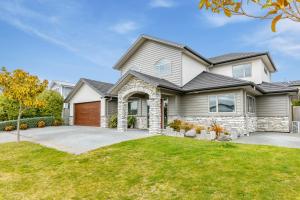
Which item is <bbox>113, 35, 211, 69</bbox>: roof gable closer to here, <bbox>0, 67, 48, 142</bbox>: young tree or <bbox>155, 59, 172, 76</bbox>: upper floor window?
<bbox>155, 59, 172, 76</bbox>: upper floor window

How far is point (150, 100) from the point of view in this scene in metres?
13.8

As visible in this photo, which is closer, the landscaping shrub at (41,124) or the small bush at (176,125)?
the small bush at (176,125)

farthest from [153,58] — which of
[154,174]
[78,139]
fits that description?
[154,174]

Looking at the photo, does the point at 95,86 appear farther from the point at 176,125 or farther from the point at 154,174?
the point at 154,174

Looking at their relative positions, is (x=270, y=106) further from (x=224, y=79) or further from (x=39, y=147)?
(x=39, y=147)

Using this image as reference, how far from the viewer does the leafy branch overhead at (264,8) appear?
1520mm

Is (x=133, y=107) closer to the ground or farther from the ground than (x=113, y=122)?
farther from the ground

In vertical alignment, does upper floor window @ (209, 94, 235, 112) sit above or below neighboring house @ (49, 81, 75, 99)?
below

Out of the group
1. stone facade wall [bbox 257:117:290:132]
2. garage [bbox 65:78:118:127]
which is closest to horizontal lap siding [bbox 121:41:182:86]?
garage [bbox 65:78:118:127]

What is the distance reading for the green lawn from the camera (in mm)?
4676

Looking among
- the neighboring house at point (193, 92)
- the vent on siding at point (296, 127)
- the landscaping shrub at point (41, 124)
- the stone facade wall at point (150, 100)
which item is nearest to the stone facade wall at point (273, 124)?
the neighboring house at point (193, 92)

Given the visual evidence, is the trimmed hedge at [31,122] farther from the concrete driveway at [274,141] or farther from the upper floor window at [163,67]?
the concrete driveway at [274,141]

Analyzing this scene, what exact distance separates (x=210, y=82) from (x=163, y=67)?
434 centimetres

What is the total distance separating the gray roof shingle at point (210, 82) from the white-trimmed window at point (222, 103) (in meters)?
0.92
